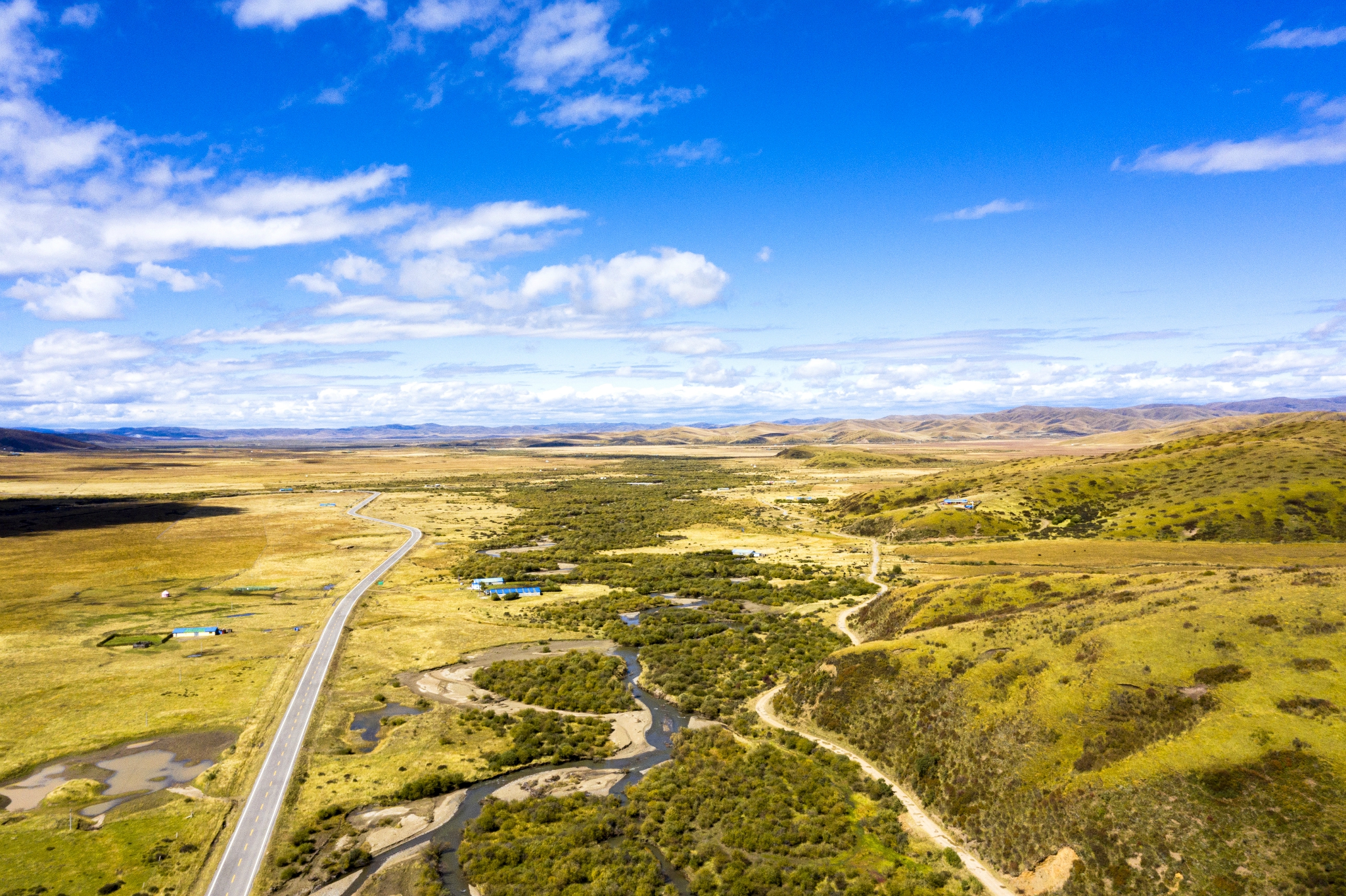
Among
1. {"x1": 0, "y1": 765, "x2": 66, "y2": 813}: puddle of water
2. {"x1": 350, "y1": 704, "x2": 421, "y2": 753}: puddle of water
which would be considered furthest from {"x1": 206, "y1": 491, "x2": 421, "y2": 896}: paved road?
{"x1": 0, "y1": 765, "x2": 66, "y2": 813}: puddle of water

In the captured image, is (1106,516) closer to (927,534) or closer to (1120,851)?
(927,534)

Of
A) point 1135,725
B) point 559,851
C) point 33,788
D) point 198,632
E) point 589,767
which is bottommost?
point 589,767

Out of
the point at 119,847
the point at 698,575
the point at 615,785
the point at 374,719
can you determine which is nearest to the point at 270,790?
the point at 119,847

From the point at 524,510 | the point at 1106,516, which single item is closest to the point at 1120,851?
the point at 1106,516

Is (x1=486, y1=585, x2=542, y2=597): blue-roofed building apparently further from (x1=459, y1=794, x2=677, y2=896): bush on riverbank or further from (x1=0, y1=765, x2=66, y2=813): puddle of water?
(x1=459, y1=794, x2=677, y2=896): bush on riverbank

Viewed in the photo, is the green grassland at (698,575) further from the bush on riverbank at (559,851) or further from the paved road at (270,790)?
the bush on riverbank at (559,851)

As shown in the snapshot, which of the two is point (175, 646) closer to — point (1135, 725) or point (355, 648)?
point (355, 648)

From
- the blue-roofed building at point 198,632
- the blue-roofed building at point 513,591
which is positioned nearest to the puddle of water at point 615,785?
the blue-roofed building at point 513,591
